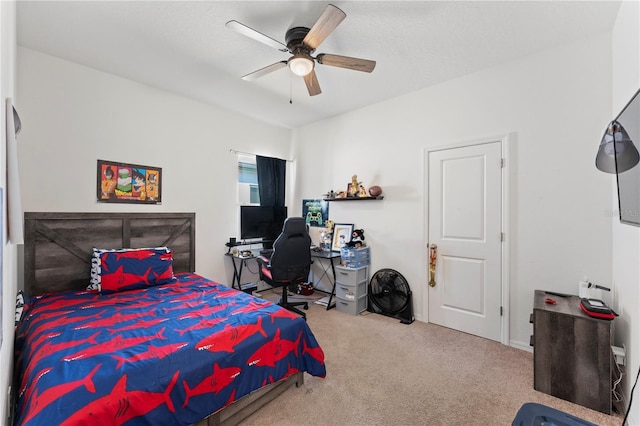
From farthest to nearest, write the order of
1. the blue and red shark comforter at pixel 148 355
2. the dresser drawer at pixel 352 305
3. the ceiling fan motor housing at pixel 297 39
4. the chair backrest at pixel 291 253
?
the dresser drawer at pixel 352 305
the chair backrest at pixel 291 253
the ceiling fan motor housing at pixel 297 39
the blue and red shark comforter at pixel 148 355

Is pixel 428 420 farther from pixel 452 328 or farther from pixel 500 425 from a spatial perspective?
pixel 452 328

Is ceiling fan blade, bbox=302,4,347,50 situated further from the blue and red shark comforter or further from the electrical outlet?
the electrical outlet

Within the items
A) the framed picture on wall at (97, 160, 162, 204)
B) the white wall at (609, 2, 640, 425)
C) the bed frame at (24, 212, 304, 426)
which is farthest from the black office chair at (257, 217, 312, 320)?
the white wall at (609, 2, 640, 425)

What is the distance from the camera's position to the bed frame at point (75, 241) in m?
2.58

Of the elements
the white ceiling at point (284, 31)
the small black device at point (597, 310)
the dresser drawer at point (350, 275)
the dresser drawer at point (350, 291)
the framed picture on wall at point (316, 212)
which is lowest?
the dresser drawer at point (350, 291)

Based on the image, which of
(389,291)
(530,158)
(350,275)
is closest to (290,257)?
(350,275)

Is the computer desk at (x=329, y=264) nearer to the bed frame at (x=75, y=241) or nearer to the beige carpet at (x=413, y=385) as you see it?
the beige carpet at (x=413, y=385)

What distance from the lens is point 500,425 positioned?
175 centimetres

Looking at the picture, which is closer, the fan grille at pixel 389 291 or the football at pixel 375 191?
the fan grille at pixel 389 291

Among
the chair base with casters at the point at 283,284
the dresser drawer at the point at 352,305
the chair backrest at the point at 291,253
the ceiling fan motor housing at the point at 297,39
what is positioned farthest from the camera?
the dresser drawer at the point at 352,305

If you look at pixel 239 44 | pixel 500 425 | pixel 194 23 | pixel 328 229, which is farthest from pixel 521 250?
pixel 194 23

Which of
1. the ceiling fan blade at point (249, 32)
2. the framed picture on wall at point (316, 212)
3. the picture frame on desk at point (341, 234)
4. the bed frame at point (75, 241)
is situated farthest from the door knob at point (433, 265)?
the ceiling fan blade at point (249, 32)

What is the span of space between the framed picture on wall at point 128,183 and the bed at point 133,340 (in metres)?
0.21

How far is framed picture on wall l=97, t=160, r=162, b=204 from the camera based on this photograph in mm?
3012
